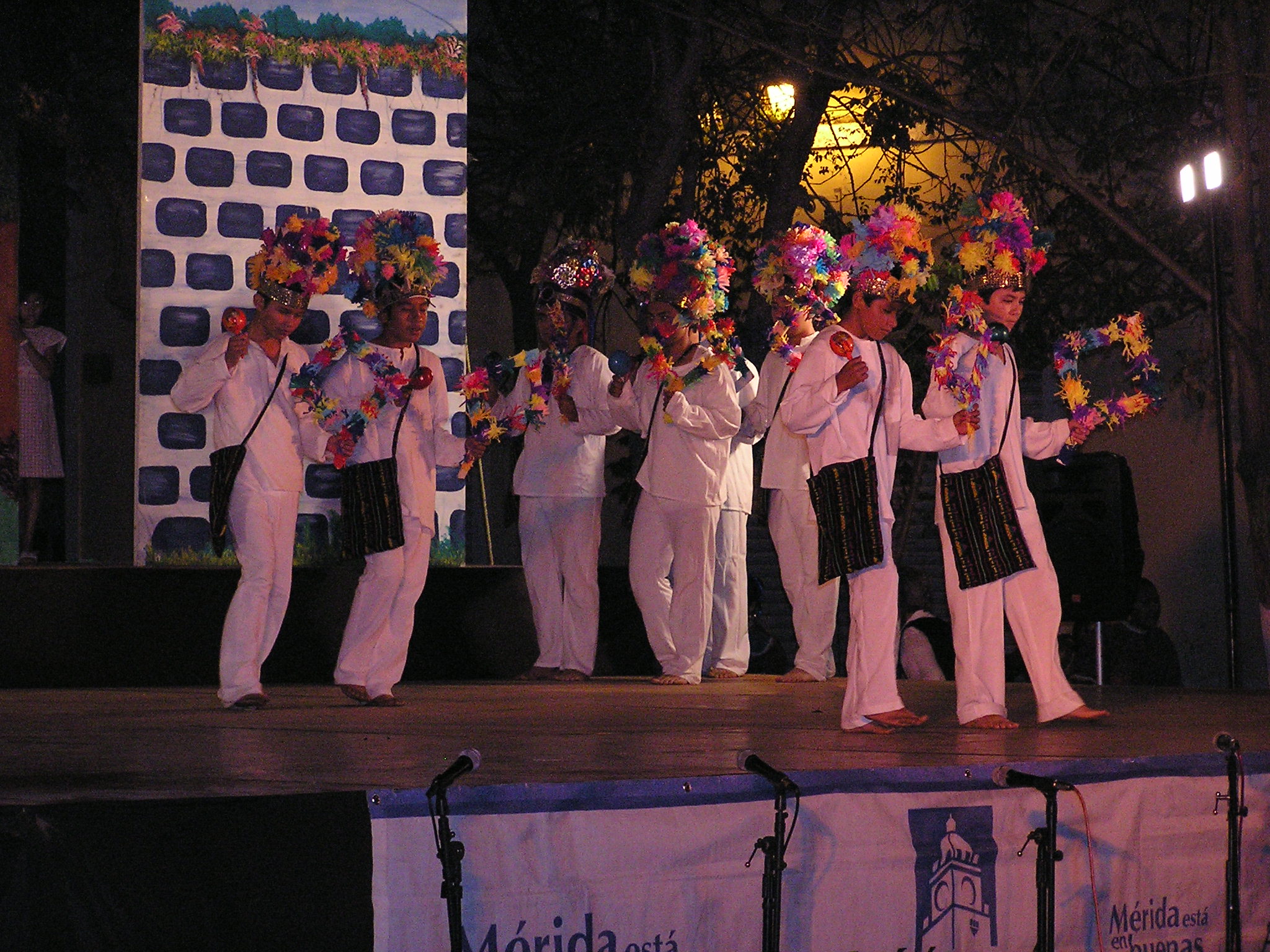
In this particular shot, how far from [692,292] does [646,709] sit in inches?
99.0

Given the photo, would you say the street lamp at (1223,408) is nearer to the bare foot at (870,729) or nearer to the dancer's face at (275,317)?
the bare foot at (870,729)

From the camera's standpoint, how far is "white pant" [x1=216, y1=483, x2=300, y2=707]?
657 cm

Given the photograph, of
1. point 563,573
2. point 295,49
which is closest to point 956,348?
point 563,573

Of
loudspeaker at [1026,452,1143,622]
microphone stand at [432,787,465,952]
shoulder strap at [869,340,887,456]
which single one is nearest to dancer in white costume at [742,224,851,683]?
loudspeaker at [1026,452,1143,622]

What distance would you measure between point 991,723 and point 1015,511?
2.58 feet

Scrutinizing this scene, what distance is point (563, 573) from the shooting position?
8.55m

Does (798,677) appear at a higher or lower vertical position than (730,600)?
lower

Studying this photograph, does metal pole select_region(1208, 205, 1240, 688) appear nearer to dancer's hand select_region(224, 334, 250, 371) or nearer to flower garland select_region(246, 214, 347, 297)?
flower garland select_region(246, 214, 347, 297)

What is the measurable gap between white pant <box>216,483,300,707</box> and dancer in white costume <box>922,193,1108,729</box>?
271cm

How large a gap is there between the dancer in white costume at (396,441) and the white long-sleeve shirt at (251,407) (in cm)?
26

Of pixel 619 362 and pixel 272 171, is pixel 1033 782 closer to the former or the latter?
pixel 619 362

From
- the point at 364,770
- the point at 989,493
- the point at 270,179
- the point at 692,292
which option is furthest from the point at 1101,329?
the point at 270,179

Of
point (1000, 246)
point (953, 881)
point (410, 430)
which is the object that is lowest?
point (953, 881)

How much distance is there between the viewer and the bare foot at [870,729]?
557 cm
